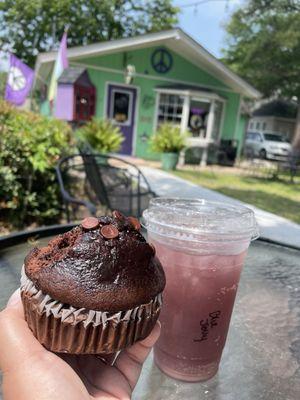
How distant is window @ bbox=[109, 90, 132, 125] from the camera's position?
47.4 feet

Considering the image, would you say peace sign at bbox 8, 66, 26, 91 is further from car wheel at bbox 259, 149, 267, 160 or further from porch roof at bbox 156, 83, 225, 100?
car wheel at bbox 259, 149, 267, 160

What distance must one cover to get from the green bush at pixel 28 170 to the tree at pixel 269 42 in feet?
58.3

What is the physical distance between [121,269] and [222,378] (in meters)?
0.58

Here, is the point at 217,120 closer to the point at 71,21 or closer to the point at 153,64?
the point at 153,64

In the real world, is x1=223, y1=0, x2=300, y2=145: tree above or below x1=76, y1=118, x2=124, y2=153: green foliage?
above

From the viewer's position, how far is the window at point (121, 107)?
569 inches

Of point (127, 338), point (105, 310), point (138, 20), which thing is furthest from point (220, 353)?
point (138, 20)

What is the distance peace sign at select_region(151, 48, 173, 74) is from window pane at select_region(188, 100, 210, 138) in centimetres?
189

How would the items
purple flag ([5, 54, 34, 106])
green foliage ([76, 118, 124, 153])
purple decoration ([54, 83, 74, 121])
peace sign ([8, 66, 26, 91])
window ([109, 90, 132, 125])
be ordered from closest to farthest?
1. green foliage ([76, 118, 124, 153])
2. purple flag ([5, 54, 34, 106])
3. peace sign ([8, 66, 26, 91])
4. purple decoration ([54, 83, 74, 121])
5. window ([109, 90, 132, 125])

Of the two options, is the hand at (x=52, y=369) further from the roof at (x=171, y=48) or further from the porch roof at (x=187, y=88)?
the porch roof at (x=187, y=88)

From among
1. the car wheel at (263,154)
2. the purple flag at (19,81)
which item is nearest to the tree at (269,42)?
the car wheel at (263,154)

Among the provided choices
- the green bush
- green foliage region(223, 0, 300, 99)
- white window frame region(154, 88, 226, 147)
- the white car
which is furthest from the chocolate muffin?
the white car

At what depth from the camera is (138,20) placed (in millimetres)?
28078

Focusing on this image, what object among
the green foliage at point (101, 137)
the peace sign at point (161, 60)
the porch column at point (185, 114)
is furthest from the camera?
the porch column at point (185, 114)
